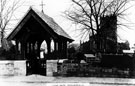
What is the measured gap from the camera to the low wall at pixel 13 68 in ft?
51.3

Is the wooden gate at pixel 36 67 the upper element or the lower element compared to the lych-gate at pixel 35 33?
lower

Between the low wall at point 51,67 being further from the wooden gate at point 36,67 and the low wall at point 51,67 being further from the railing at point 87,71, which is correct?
the wooden gate at point 36,67

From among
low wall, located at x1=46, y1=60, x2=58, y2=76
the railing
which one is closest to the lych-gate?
low wall, located at x1=46, y1=60, x2=58, y2=76

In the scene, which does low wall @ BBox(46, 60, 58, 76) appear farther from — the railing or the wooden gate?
the wooden gate

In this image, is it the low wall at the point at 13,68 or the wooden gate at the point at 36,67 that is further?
the wooden gate at the point at 36,67

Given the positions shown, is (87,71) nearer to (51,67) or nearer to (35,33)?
(51,67)

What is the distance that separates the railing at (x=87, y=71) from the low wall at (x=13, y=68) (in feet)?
8.14

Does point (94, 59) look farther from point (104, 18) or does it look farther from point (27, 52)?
point (104, 18)

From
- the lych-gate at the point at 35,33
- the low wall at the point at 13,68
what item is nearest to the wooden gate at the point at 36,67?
the lych-gate at the point at 35,33

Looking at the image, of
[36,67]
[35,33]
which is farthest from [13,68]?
[35,33]

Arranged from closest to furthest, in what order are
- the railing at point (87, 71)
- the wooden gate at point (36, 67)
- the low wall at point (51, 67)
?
the railing at point (87, 71)
the low wall at point (51, 67)
the wooden gate at point (36, 67)

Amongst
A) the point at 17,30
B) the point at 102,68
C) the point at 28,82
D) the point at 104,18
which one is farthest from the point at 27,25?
the point at 104,18

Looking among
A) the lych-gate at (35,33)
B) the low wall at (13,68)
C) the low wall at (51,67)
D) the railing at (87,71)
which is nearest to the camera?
the railing at (87,71)

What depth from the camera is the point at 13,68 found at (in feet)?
51.8
